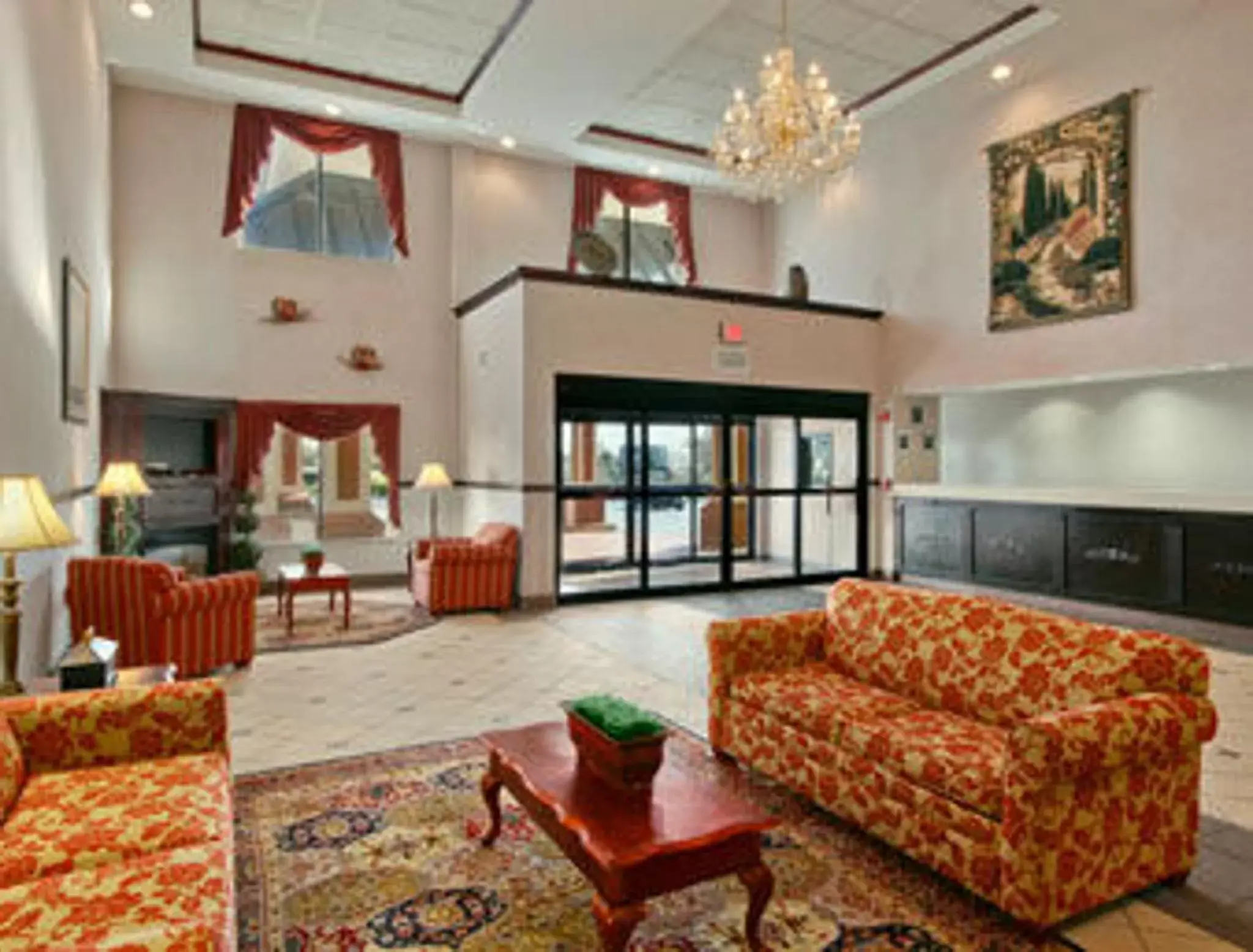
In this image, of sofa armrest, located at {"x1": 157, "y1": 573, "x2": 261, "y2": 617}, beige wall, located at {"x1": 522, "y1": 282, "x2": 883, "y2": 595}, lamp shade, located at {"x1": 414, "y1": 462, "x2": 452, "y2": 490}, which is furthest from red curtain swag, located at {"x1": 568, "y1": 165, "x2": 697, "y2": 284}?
sofa armrest, located at {"x1": 157, "y1": 573, "x2": 261, "y2": 617}

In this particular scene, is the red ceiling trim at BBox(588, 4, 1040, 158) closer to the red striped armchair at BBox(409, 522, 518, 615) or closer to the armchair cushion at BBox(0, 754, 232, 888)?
the red striped armchair at BBox(409, 522, 518, 615)

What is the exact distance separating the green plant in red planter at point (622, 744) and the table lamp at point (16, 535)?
1.98m

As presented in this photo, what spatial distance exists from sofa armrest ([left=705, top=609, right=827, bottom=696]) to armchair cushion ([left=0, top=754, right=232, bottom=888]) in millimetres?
2018

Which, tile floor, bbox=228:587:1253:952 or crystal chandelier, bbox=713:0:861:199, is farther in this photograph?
crystal chandelier, bbox=713:0:861:199

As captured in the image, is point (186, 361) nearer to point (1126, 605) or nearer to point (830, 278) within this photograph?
point (830, 278)

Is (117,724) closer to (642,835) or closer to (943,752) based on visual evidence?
(642,835)

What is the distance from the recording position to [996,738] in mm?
2682

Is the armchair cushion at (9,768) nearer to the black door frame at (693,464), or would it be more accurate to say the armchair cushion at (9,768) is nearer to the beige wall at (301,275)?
the black door frame at (693,464)

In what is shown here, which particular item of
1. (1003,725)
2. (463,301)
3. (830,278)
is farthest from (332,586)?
(830,278)

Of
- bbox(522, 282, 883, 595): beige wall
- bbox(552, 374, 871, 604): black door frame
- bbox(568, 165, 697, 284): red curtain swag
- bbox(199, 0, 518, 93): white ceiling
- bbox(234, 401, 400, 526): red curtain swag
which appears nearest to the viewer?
bbox(199, 0, 518, 93): white ceiling

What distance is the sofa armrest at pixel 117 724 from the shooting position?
96.2 inches

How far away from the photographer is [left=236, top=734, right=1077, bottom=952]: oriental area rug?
2.29 metres

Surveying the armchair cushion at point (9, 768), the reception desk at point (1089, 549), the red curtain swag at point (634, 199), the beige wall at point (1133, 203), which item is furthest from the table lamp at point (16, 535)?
the red curtain swag at point (634, 199)

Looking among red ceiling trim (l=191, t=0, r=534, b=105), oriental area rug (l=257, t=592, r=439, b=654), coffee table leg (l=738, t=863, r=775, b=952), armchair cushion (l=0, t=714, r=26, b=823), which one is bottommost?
oriental area rug (l=257, t=592, r=439, b=654)
